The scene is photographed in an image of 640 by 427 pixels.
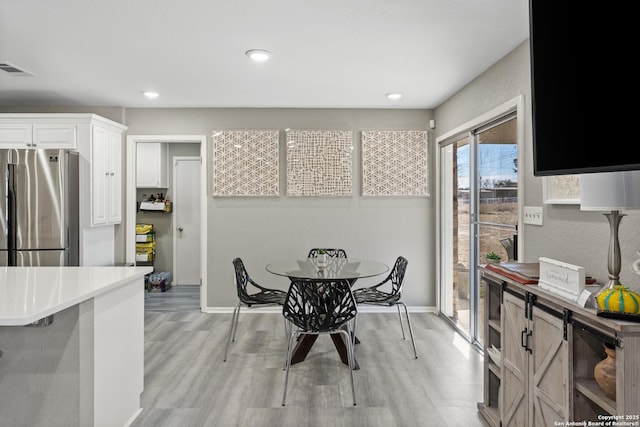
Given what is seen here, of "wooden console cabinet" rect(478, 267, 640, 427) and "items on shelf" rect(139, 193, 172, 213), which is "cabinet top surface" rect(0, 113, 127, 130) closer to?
"items on shelf" rect(139, 193, 172, 213)

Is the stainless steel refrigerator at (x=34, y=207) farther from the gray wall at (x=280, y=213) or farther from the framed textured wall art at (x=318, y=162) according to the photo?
the framed textured wall art at (x=318, y=162)

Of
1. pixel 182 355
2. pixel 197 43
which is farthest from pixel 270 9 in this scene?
pixel 182 355

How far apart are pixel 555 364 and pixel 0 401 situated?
8.34 ft

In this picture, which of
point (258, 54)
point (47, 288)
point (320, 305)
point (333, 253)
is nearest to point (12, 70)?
point (258, 54)

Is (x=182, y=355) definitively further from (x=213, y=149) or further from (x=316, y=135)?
(x=316, y=135)

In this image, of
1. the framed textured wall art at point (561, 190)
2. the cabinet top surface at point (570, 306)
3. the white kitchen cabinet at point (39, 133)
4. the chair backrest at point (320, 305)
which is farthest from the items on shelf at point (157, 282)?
the framed textured wall art at point (561, 190)

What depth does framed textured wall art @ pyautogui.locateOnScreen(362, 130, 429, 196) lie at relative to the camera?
15.3 feet

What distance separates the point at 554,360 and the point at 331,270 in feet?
6.13

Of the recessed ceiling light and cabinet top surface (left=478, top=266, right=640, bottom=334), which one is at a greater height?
the recessed ceiling light

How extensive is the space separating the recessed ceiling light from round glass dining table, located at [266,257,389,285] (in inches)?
66.4

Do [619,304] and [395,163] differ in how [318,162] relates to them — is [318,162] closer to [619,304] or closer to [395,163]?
[395,163]

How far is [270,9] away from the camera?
2311 millimetres

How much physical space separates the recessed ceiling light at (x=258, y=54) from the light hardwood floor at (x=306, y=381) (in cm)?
242

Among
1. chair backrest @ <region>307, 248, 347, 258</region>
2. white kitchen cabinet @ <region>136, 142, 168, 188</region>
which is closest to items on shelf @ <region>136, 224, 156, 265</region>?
white kitchen cabinet @ <region>136, 142, 168, 188</region>
